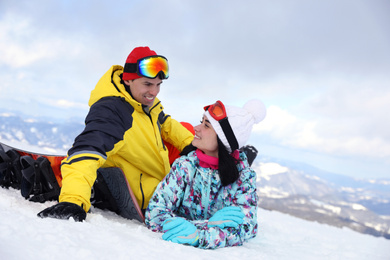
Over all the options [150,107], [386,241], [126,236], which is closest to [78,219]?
[126,236]

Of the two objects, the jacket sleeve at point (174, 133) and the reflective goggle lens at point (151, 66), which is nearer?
the reflective goggle lens at point (151, 66)

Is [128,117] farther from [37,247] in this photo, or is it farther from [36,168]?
[37,247]

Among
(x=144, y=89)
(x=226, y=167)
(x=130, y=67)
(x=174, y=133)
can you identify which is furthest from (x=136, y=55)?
(x=226, y=167)

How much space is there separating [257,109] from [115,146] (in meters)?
1.31

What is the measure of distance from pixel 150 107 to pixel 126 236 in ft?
5.16

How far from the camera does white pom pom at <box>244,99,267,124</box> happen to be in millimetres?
2943

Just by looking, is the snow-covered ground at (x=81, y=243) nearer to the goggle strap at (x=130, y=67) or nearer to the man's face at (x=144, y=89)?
the man's face at (x=144, y=89)

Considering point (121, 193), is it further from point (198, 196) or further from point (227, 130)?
point (227, 130)

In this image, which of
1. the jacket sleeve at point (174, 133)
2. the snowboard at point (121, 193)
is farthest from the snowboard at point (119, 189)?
the jacket sleeve at point (174, 133)

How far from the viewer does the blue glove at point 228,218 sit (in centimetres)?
246

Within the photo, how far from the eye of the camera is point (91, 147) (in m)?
2.52

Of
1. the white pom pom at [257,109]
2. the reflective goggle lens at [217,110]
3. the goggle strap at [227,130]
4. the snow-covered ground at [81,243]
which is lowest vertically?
the snow-covered ground at [81,243]

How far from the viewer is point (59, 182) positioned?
3.04 m

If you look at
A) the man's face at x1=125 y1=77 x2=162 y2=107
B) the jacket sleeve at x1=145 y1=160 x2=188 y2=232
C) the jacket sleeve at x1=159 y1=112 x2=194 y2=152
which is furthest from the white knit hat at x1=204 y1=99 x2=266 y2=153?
the jacket sleeve at x1=159 y1=112 x2=194 y2=152
